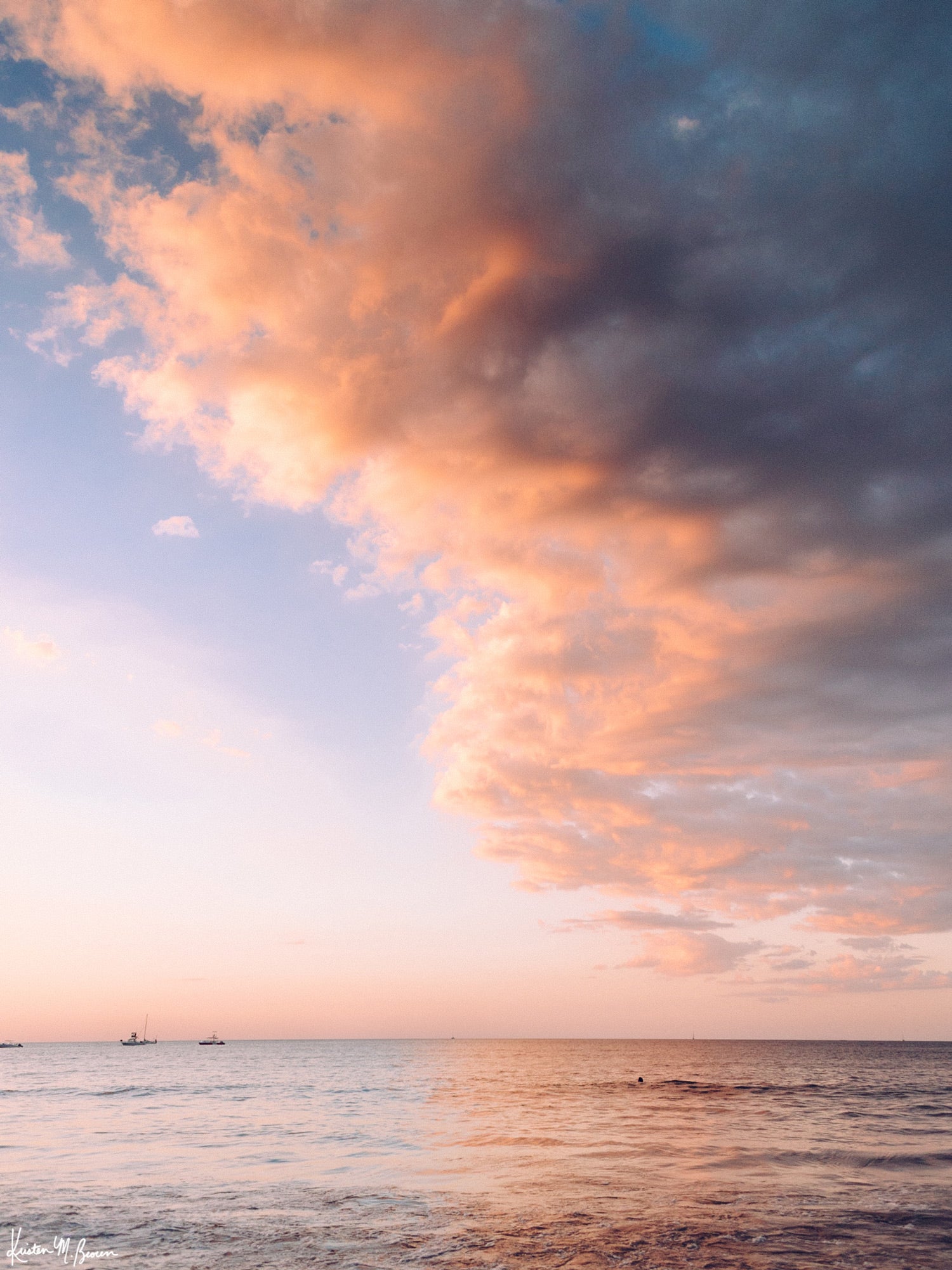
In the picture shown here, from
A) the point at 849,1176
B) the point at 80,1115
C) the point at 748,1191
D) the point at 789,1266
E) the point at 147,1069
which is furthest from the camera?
the point at 147,1069

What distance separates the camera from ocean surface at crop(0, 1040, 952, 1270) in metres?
17.7

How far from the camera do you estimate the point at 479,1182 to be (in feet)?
86.2

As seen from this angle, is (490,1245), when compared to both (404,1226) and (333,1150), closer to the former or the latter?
(404,1226)

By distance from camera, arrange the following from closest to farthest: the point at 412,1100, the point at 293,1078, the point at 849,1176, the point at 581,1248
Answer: the point at 581,1248 → the point at 849,1176 → the point at 412,1100 → the point at 293,1078

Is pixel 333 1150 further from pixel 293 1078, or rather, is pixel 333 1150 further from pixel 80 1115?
pixel 293 1078

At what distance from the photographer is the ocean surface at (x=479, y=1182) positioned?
1766 centimetres

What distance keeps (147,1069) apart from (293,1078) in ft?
142

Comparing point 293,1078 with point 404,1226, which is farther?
point 293,1078

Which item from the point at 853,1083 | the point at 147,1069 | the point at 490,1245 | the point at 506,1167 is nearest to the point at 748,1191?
the point at 506,1167

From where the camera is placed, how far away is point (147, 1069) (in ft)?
406

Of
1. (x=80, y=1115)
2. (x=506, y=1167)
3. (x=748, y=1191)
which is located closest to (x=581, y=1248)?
(x=748, y=1191)

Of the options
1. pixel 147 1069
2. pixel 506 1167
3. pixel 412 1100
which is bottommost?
pixel 147 1069

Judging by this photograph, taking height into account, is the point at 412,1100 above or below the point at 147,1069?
above

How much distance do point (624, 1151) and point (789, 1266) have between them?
1952 centimetres
